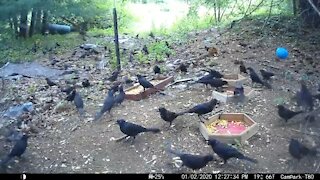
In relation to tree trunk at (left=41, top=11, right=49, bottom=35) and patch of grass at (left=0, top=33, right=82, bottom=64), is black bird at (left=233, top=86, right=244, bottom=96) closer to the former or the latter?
patch of grass at (left=0, top=33, right=82, bottom=64)

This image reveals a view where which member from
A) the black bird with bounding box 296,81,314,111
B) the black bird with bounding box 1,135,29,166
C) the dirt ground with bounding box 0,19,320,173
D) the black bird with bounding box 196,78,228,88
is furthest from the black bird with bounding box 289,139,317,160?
the black bird with bounding box 1,135,29,166

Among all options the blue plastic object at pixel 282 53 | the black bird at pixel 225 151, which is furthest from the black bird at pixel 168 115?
the blue plastic object at pixel 282 53

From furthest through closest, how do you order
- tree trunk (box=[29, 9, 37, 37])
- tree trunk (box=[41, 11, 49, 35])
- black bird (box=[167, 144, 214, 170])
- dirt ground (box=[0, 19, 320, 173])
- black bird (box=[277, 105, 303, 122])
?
1. tree trunk (box=[41, 11, 49, 35])
2. tree trunk (box=[29, 9, 37, 37])
3. black bird (box=[277, 105, 303, 122])
4. dirt ground (box=[0, 19, 320, 173])
5. black bird (box=[167, 144, 214, 170])

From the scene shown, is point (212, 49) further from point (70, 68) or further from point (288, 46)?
point (70, 68)

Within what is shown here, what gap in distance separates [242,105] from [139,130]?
1.80 metres

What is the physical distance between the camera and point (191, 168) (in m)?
4.38

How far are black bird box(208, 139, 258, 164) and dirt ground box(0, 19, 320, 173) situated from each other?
0.17 metres

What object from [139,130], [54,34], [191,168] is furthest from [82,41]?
[191,168]

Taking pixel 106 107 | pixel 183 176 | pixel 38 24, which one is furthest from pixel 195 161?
pixel 38 24

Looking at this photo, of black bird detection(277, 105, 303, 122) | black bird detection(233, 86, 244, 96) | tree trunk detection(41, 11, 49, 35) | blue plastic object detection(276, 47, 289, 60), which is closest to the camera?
black bird detection(277, 105, 303, 122)

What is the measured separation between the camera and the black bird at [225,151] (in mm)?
4332

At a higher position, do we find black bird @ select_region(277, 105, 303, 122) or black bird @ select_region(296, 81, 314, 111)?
black bird @ select_region(296, 81, 314, 111)

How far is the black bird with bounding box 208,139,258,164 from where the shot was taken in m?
4.33

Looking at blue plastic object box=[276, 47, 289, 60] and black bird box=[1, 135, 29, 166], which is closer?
black bird box=[1, 135, 29, 166]
